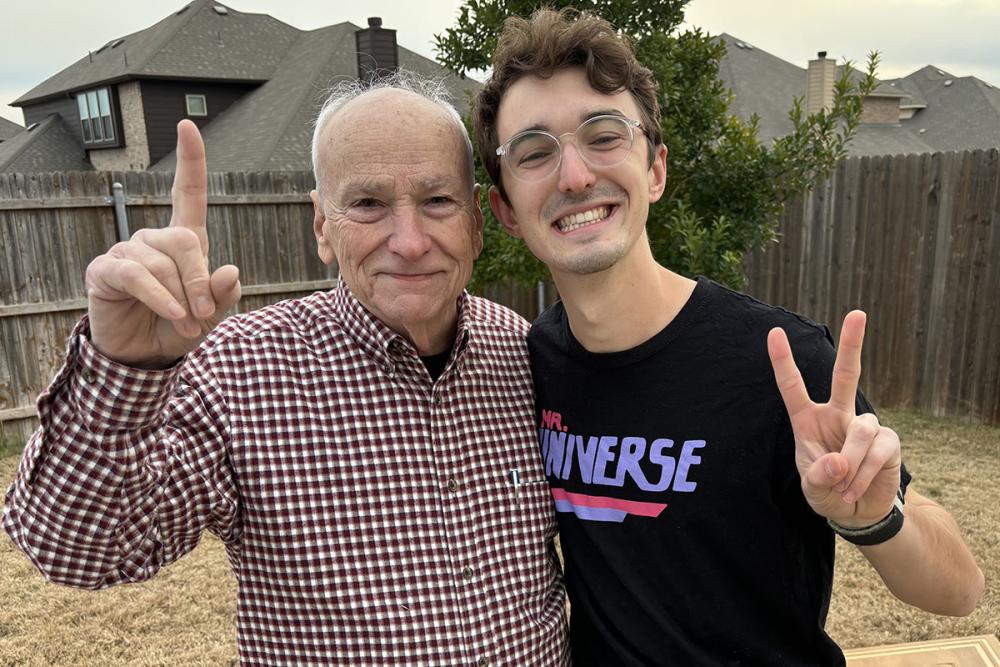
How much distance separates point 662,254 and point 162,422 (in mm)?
2530

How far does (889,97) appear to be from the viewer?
17922 mm

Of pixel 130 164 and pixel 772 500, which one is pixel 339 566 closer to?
pixel 772 500

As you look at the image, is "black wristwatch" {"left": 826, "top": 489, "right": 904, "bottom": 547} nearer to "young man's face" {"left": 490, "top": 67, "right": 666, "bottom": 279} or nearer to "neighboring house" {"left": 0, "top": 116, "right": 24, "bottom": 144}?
"young man's face" {"left": 490, "top": 67, "right": 666, "bottom": 279}

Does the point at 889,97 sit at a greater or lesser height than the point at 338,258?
greater

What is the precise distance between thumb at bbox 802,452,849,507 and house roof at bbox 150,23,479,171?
500 inches

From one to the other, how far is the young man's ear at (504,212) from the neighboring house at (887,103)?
1438cm

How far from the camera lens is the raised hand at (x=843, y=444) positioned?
1.12 metres

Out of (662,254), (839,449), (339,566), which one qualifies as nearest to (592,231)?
(839,449)

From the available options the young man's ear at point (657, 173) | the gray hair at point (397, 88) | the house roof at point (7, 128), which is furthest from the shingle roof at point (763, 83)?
the house roof at point (7, 128)

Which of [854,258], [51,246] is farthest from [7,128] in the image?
[854,258]

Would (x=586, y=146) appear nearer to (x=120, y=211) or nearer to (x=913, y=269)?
(x=913, y=269)

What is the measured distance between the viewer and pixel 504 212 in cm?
184

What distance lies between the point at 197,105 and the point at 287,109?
3.03m

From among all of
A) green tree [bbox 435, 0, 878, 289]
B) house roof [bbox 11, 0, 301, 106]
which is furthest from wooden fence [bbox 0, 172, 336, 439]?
house roof [bbox 11, 0, 301, 106]
